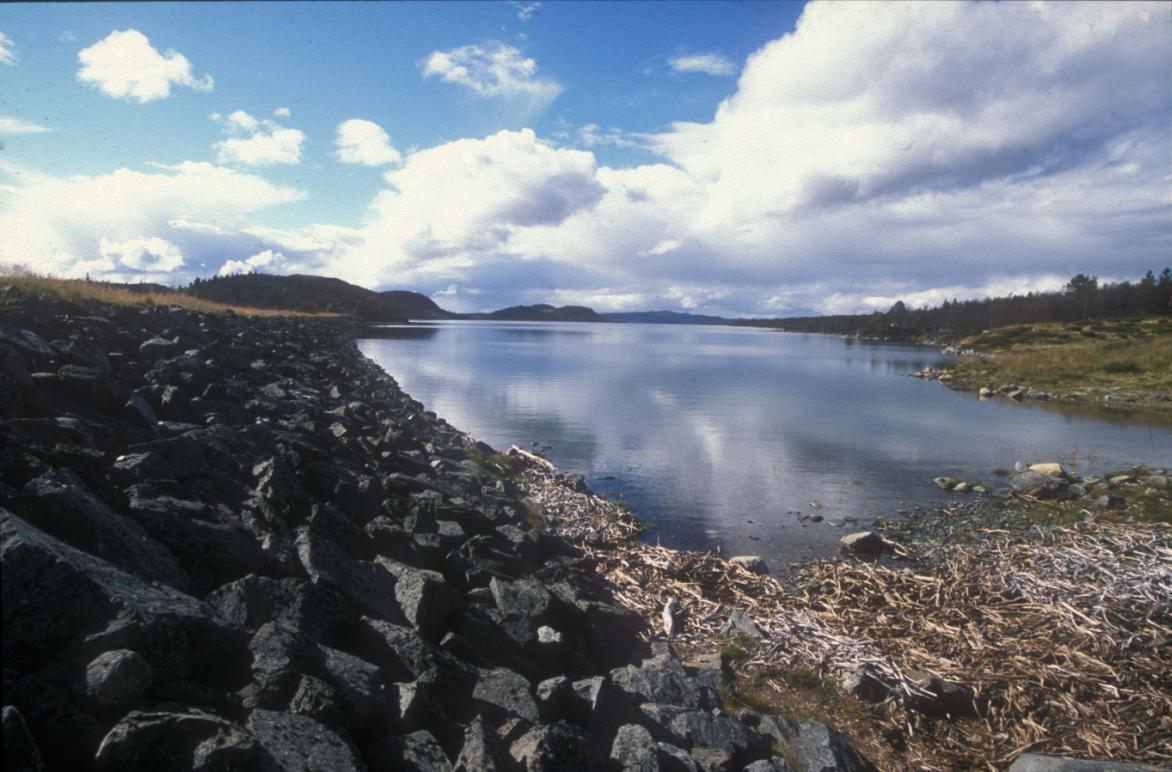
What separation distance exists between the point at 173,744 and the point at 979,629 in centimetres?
895

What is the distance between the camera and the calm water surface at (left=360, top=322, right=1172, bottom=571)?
15625mm

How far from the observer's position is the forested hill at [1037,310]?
130 meters

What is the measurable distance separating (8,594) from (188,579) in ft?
4.69

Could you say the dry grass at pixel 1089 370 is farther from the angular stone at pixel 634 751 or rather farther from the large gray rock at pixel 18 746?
the large gray rock at pixel 18 746

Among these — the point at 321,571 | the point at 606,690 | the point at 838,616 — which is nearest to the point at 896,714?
the point at 838,616

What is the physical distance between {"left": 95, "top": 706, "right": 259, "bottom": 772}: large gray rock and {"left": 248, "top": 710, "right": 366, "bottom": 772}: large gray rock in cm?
13

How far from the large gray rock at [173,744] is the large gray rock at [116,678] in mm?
148

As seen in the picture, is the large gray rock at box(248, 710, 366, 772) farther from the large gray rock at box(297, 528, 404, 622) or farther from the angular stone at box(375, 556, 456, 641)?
the angular stone at box(375, 556, 456, 641)

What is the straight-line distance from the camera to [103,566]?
3.97m

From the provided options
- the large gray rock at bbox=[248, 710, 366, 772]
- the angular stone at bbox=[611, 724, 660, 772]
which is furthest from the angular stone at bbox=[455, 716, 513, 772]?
the angular stone at bbox=[611, 724, 660, 772]

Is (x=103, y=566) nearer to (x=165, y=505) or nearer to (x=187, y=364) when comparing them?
(x=165, y=505)

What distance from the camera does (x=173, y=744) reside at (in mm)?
3148

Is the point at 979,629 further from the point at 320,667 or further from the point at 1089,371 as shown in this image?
the point at 1089,371

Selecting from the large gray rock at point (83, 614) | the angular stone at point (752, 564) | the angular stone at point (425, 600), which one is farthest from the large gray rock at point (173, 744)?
the angular stone at point (752, 564)
